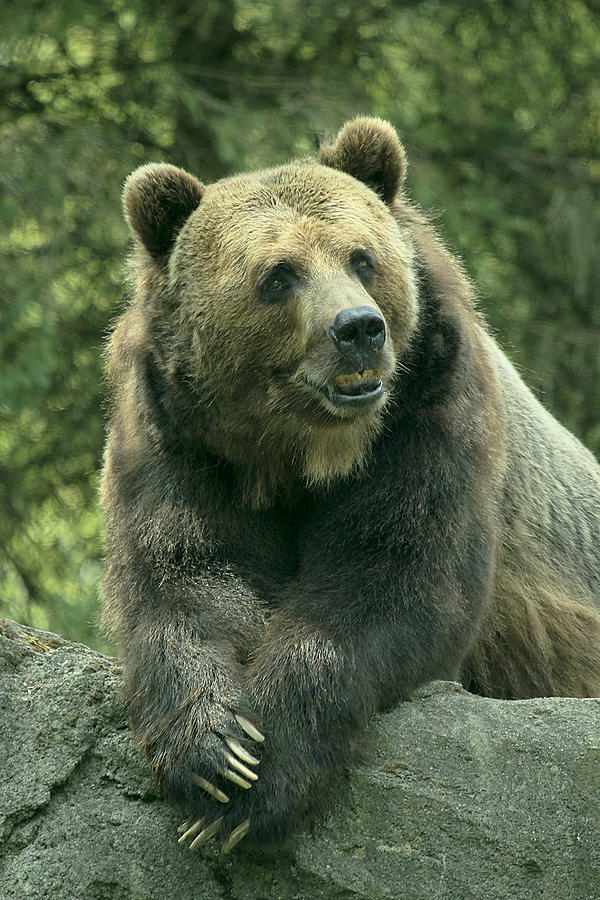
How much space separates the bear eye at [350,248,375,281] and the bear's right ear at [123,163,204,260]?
86 centimetres

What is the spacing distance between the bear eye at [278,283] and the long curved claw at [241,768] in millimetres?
1815

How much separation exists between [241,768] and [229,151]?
611 cm

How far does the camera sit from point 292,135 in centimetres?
995

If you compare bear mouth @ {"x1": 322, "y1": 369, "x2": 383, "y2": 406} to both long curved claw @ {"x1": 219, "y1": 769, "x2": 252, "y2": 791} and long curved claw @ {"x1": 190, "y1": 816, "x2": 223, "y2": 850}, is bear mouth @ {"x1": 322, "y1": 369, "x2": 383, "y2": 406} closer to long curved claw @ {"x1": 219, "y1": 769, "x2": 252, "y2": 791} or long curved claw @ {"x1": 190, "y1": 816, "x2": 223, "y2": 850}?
long curved claw @ {"x1": 219, "y1": 769, "x2": 252, "y2": 791}

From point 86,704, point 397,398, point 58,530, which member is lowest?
point 58,530

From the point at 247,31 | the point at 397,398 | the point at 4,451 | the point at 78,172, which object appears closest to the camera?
the point at 397,398

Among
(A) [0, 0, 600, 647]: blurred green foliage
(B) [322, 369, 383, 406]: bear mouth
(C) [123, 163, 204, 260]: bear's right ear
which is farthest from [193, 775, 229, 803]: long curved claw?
(A) [0, 0, 600, 647]: blurred green foliage

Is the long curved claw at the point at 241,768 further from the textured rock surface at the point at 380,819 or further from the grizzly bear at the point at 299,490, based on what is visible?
the textured rock surface at the point at 380,819

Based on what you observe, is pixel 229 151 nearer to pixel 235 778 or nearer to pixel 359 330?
pixel 359 330

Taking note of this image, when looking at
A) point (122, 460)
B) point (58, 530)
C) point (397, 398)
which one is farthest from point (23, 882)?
point (58, 530)

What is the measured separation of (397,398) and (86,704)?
1641mm

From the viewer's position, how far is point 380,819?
424 centimetres

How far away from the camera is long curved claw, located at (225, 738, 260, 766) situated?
13.8 feet

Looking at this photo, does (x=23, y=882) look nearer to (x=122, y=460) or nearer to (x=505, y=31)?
(x=122, y=460)
